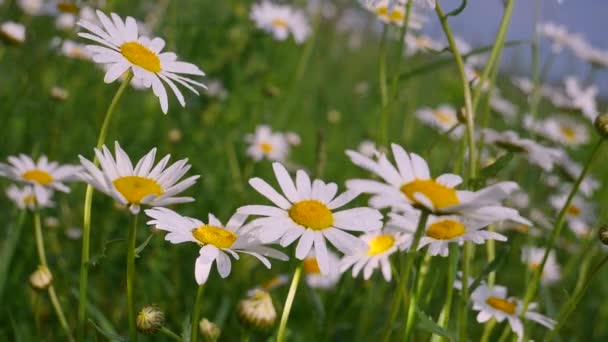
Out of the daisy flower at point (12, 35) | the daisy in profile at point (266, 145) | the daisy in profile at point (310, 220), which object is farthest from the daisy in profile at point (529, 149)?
the daisy flower at point (12, 35)

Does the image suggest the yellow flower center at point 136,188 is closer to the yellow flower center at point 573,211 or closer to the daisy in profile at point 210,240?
the daisy in profile at point 210,240

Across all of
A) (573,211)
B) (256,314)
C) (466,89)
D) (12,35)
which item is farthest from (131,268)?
(573,211)

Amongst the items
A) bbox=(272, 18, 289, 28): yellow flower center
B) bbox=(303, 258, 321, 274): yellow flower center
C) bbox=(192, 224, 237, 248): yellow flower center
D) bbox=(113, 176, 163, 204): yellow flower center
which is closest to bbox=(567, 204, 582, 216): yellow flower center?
bbox=(303, 258, 321, 274): yellow flower center

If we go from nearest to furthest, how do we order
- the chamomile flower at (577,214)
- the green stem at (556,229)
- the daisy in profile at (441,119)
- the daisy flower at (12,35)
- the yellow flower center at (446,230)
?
the yellow flower center at (446,230) → the green stem at (556,229) → the daisy flower at (12,35) → the chamomile flower at (577,214) → the daisy in profile at (441,119)

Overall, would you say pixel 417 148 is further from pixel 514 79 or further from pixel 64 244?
pixel 64 244

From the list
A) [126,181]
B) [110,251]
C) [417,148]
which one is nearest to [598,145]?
[126,181]

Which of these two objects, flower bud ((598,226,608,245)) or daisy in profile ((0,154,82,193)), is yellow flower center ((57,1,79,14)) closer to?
daisy in profile ((0,154,82,193))

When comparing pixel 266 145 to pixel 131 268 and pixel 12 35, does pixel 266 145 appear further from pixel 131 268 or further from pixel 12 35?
pixel 131 268
